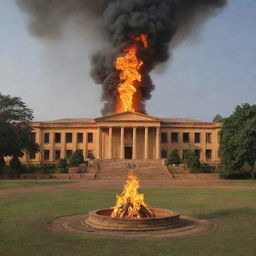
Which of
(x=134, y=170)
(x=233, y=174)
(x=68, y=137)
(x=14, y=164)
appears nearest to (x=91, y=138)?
(x=68, y=137)

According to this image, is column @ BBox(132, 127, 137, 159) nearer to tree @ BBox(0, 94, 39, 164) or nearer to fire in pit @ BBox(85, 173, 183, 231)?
tree @ BBox(0, 94, 39, 164)

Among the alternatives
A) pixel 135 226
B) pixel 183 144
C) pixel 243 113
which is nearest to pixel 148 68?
pixel 183 144

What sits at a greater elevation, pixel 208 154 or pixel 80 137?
pixel 80 137

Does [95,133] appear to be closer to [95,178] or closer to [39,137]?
[39,137]

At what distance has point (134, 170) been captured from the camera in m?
54.1

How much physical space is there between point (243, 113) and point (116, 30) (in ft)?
91.8

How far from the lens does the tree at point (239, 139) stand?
43.9 m

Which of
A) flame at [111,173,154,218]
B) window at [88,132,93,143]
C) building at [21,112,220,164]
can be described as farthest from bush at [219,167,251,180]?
flame at [111,173,154,218]

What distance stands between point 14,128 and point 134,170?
55.9ft

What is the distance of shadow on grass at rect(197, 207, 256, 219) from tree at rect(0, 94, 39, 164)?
33.8m

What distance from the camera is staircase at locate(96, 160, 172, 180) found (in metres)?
50.8

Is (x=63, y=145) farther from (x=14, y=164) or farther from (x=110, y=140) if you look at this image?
(x=14, y=164)

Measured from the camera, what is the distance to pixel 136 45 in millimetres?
68938

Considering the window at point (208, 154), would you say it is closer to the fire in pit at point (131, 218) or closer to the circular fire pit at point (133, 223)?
the fire in pit at point (131, 218)
